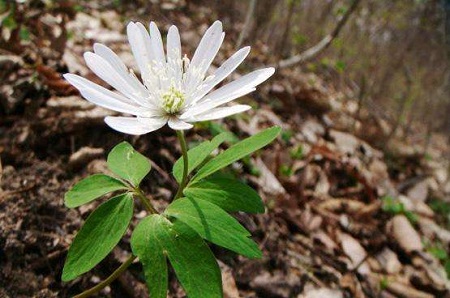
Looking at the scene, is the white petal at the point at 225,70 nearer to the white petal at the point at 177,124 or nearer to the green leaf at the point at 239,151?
the white petal at the point at 177,124

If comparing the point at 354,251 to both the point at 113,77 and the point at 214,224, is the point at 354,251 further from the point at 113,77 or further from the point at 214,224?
the point at 113,77

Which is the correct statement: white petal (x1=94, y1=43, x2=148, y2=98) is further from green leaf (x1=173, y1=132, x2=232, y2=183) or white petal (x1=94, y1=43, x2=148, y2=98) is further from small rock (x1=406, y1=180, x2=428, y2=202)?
small rock (x1=406, y1=180, x2=428, y2=202)

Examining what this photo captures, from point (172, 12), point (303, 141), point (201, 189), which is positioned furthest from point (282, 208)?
point (172, 12)

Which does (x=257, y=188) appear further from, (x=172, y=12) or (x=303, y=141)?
(x=172, y=12)

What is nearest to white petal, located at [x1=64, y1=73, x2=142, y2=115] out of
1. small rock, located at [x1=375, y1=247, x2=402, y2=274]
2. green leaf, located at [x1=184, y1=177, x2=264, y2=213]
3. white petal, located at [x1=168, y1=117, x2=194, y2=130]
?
white petal, located at [x1=168, y1=117, x2=194, y2=130]

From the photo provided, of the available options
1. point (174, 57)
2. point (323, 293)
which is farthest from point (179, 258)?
point (323, 293)
